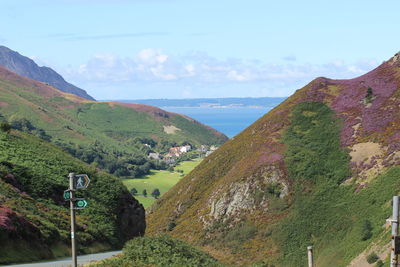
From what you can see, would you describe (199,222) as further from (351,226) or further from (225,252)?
(351,226)

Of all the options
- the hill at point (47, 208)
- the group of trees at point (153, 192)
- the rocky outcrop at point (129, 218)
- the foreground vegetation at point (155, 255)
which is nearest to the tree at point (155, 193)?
the group of trees at point (153, 192)

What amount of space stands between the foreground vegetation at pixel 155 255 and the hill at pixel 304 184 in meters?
28.1

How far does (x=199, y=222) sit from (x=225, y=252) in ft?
34.0

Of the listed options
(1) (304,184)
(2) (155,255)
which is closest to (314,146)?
(1) (304,184)

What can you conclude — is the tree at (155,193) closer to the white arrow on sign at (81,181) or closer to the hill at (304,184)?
the hill at (304,184)

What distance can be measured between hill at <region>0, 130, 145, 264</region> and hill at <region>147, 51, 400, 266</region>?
72.3 ft

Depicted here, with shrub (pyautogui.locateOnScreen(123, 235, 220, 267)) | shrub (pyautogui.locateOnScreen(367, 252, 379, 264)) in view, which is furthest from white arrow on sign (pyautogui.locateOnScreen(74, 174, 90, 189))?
shrub (pyautogui.locateOnScreen(367, 252, 379, 264))

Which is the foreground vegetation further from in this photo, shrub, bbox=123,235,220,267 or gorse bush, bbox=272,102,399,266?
gorse bush, bbox=272,102,399,266

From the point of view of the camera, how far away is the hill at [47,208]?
36.7 meters

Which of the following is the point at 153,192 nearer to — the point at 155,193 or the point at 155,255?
the point at 155,193

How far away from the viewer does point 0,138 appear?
60.7 meters

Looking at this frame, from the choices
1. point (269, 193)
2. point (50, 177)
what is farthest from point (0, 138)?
point (269, 193)

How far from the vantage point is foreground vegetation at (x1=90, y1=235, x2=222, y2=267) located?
30.8 metres

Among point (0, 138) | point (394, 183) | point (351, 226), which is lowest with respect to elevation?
point (351, 226)
